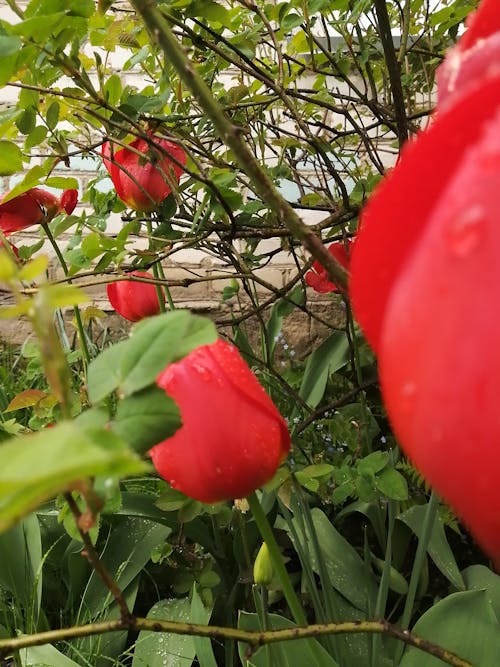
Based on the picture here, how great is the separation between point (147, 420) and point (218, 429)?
0.07 meters

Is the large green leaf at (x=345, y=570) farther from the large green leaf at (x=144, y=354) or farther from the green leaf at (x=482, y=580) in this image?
the large green leaf at (x=144, y=354)

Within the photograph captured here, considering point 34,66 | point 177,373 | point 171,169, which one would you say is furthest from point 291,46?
point 177,373

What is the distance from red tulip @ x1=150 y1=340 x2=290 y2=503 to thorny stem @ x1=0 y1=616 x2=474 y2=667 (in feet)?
0.16

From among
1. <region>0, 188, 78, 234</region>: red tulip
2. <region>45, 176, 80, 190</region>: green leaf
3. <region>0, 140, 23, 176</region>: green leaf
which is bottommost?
<region>0, 140, 23, 176</region>: green leaf

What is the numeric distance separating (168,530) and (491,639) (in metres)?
0.37

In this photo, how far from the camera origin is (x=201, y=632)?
0.21 metres

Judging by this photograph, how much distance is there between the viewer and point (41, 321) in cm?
11

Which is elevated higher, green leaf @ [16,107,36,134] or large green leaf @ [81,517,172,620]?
green leaf @ [16,107,36,134]

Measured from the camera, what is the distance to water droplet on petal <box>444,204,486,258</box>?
3.0 inches

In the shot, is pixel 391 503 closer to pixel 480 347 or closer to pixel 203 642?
pixel 203 642

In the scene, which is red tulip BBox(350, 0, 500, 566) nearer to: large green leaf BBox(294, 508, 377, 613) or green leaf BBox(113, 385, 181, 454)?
green leaf BBox(113, 385, 181, 454)

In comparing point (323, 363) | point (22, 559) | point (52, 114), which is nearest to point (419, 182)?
point (52, 114)

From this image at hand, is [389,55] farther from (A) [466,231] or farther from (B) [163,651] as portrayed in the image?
(B) [163,651]

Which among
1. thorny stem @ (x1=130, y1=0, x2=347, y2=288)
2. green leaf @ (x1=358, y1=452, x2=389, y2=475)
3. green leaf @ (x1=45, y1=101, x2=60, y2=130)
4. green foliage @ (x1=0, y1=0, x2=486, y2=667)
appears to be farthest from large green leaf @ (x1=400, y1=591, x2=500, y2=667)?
green leaf @ (x1=45, y1=101, x2=60, y2=130)
